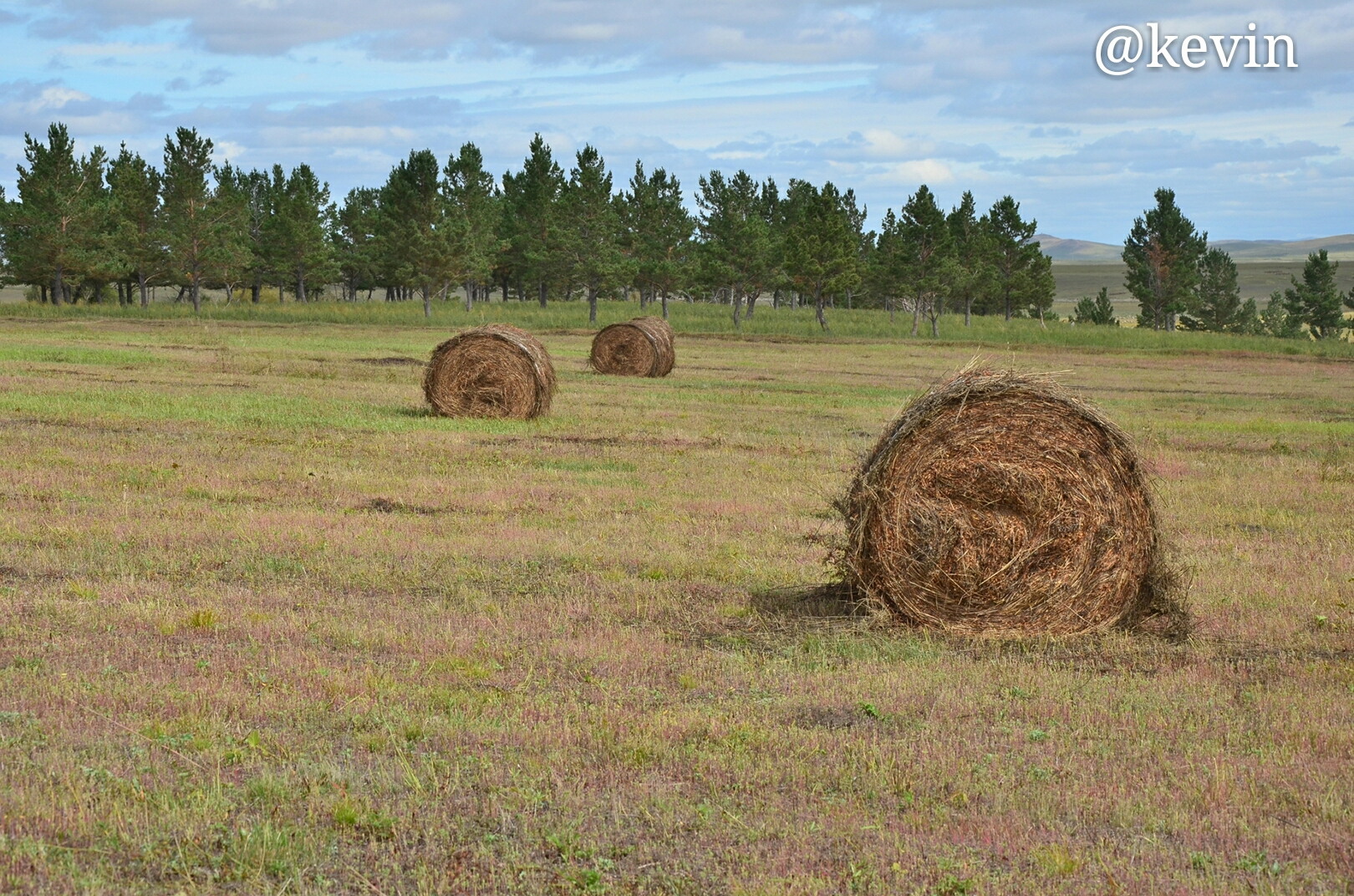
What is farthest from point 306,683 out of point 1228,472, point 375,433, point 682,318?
point 682,318

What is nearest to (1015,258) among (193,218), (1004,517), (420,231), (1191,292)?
(1191,292)

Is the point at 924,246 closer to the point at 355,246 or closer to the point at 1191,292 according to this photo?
the point at 1191,292

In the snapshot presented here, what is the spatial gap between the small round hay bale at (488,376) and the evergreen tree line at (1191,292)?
81992 millimetres

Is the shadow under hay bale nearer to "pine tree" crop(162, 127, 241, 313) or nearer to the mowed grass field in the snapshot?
the mowed grass field

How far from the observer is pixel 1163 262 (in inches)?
4129

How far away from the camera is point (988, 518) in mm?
10719

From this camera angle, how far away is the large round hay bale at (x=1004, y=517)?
10.5m

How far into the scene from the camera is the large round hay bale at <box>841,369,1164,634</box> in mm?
10508

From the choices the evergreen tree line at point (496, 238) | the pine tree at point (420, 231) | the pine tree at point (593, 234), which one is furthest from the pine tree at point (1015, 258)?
the pine tree at point (420, 231)

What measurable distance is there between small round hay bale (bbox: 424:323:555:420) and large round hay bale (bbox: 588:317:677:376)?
14.6 m

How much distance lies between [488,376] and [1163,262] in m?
91.1

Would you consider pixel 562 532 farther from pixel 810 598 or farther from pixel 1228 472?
pixel 1228 472

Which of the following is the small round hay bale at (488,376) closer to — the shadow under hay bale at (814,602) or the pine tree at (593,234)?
the shadow under hay bale at (814,602)

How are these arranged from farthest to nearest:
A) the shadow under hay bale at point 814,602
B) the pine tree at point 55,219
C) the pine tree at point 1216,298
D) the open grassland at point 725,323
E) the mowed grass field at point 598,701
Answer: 1. the pine tree at point 1216,298
2. the pine tree at point 55,219
3. the open grassland at point 725,323
4. the shadow under hay bale at point 814,602
5. the mowed grass field at point 598,701
